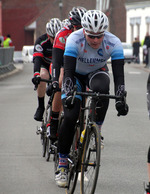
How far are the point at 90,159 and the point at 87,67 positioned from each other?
1.14 meters

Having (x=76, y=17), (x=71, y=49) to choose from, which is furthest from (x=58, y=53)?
(x=71, y=49)

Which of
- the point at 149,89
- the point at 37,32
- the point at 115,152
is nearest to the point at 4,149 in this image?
the point at 115,152

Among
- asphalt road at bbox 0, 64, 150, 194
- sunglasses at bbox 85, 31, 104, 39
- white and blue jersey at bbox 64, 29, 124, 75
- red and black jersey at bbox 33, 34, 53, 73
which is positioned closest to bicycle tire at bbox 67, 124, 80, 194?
asphalt road at bbox 0, 64, 150, 194

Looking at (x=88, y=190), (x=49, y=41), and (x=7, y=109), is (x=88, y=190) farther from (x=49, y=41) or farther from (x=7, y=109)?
(x=7, y=109)

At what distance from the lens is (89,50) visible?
19.3ft

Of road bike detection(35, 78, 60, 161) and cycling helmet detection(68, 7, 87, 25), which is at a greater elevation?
cycling helmet detection(68, 7, 87, 25)

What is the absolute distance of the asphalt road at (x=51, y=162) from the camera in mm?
6312

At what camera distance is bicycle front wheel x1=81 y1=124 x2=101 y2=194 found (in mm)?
5121

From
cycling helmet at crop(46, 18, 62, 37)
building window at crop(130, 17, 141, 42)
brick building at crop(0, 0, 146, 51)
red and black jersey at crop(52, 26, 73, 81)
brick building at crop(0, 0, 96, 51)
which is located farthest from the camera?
brick building at crop(0, 0, 96, 51)

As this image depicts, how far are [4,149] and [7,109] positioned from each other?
563cm

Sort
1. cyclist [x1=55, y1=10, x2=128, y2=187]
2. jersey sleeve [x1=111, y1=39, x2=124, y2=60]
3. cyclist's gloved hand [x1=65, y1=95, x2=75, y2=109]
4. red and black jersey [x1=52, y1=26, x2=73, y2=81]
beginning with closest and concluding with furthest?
cyclist's gloved hand [x1=65, y1=95, x2=75, y2=109]
cyclist [x1=55, y1=10, x2=128, y2=187]
jersey sleeve [x1=111, y1=39, x2=124, y2=60]
red and black jersey [x1=52, y1=26, x2=73, y2=81]

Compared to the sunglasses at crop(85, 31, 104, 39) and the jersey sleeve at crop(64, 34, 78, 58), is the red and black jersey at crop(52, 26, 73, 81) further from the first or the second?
the sunglasses at crop(85, 31, 104, 39)

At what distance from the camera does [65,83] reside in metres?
5.70

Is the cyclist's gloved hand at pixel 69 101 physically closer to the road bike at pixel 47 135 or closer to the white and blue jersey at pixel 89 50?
the white and blue jersey at pixel 89 50
